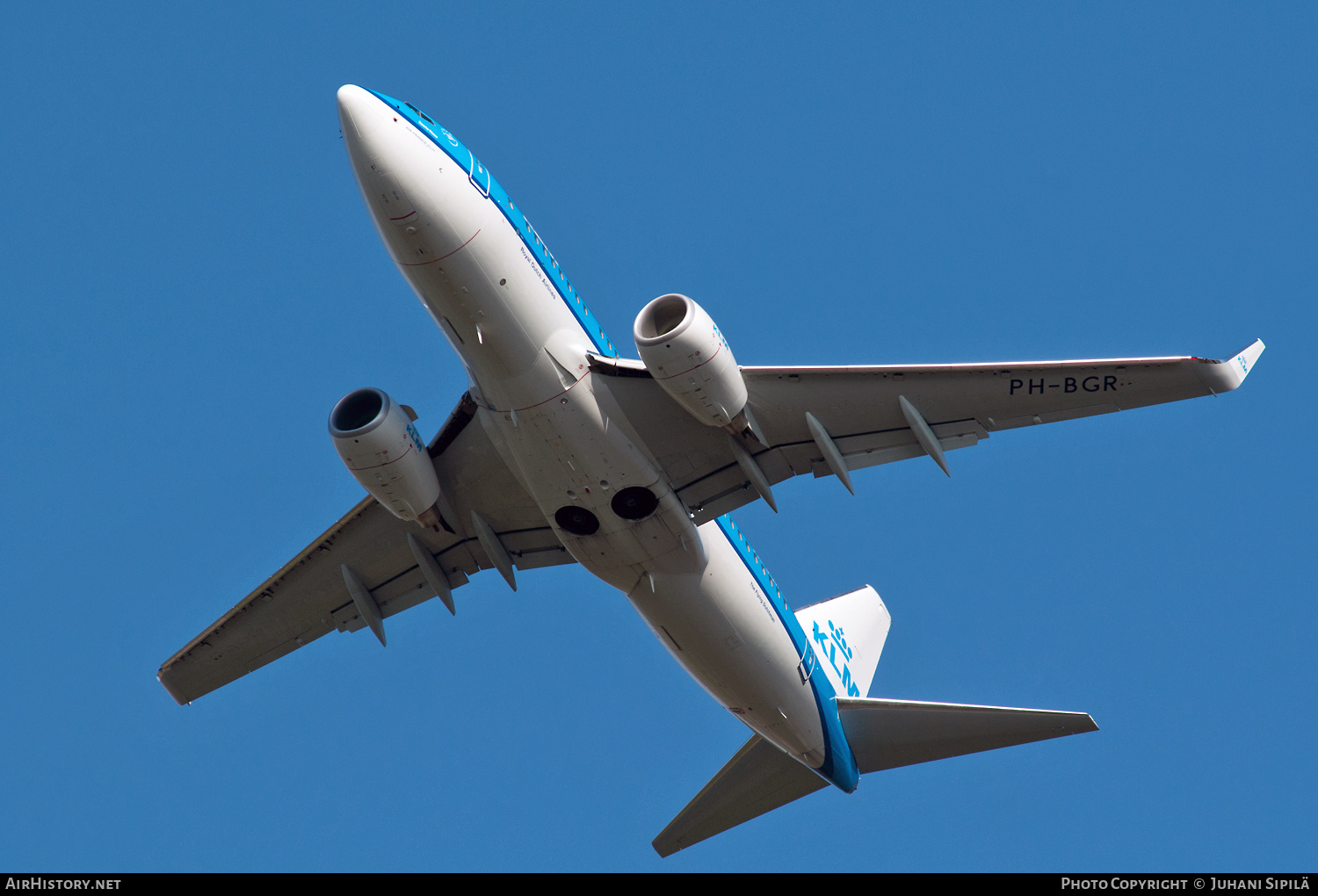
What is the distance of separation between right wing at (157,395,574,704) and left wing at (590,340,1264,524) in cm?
346

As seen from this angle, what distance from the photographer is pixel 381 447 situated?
76.3 feet

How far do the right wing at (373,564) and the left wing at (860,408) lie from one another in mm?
3461

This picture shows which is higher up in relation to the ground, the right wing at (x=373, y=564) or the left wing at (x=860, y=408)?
the left wing at (x=860, y=408)

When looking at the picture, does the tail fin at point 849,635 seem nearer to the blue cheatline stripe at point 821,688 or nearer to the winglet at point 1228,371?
the blue cheatline stripe at point 821,688

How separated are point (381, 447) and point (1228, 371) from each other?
44.6ft

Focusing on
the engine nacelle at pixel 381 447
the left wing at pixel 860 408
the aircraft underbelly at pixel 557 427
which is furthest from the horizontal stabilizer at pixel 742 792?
the engine nacelle at pixel 381 447

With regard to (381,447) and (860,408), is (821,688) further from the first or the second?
(381,447)

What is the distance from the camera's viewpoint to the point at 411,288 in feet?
72.1

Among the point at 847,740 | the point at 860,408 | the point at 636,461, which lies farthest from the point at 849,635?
the point at 636,461

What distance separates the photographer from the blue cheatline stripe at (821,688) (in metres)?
26.0

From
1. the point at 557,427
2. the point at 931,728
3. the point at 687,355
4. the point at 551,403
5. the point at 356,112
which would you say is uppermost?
the point at 356,112

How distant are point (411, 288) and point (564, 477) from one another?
403cm
